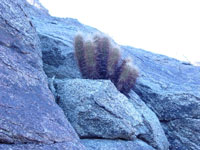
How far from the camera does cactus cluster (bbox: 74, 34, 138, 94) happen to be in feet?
23.2

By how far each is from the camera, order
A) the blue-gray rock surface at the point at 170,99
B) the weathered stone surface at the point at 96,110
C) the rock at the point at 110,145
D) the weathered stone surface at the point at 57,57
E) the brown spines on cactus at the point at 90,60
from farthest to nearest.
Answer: the blue-gray rock surface at the point at 170,99
the weathered stone surface at the point at 57,57
the brown spines on cactus at the point at 90,60
the weathered stone surface at the point at 96,110
the rock at the point at 110,145

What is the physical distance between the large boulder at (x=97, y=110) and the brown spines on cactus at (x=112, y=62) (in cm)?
113

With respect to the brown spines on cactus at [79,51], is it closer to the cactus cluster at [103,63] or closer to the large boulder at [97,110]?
the cactus cluster at [103,63]

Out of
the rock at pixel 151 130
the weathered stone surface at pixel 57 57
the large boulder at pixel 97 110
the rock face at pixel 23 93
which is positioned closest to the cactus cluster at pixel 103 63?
the weathered stone surface at pixel 57 57

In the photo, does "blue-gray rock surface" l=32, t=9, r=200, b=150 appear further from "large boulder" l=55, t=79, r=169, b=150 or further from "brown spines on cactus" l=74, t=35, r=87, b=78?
"large boulder" l=55, t=79, r=169, b=150

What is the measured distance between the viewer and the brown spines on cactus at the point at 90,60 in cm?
700

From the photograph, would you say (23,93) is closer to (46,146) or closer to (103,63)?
(46,146)

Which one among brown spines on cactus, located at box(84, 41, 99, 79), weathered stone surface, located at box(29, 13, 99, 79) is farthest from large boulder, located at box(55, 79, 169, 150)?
weathered stone surface, located at box(29, 13, 99, 79)

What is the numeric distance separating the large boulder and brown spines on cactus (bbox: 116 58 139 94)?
1.00m

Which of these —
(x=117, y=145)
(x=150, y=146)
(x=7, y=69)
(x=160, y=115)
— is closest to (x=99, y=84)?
(x=117, y=145)

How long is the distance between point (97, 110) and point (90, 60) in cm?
197

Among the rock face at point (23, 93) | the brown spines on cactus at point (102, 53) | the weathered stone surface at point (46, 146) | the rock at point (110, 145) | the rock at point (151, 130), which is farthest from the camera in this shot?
the brown spines on cactus at point (102, 53)

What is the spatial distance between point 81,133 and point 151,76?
15.5 feet

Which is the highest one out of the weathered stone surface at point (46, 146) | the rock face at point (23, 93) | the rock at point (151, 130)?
the rock face at point (23, 93)
